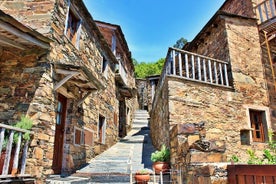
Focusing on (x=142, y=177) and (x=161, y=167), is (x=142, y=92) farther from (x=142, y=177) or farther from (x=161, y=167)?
(x=142, y=177)

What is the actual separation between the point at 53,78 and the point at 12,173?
83.6 inches

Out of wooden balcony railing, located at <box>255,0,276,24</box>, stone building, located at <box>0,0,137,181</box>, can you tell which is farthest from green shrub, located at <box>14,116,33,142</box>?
wooden balcony railing, located at <box>255,0,276,24</box>

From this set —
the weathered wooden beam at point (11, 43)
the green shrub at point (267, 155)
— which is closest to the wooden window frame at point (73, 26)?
the weathered wooden beam at point (11, 43)

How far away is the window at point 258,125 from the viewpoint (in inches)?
268

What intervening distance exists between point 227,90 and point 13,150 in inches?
231

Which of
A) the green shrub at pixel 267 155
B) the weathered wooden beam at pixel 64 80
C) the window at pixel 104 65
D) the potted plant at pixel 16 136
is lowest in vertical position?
the green shrub at pixel 267 155

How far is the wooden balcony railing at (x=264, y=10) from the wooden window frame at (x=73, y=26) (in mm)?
6780

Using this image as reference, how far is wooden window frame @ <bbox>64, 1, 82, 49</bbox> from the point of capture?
6100 millimetres

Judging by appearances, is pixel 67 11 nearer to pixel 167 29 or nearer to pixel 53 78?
pixel 53 78

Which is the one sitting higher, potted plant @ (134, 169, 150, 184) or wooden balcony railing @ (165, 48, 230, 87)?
wooden balcony railing @ (165, 48, 230, 87)

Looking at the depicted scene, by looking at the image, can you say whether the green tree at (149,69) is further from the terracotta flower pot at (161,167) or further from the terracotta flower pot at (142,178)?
the terracotta flower pot at (142,178)

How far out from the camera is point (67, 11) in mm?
5930

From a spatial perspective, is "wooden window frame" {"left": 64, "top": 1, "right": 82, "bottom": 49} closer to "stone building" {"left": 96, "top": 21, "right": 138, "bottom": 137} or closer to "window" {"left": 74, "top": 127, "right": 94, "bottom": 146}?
"window" {"left": 74, "top": 127, "right": 94, "bottom": 146}

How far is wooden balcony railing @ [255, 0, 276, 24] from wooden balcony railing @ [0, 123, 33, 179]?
8838mm
